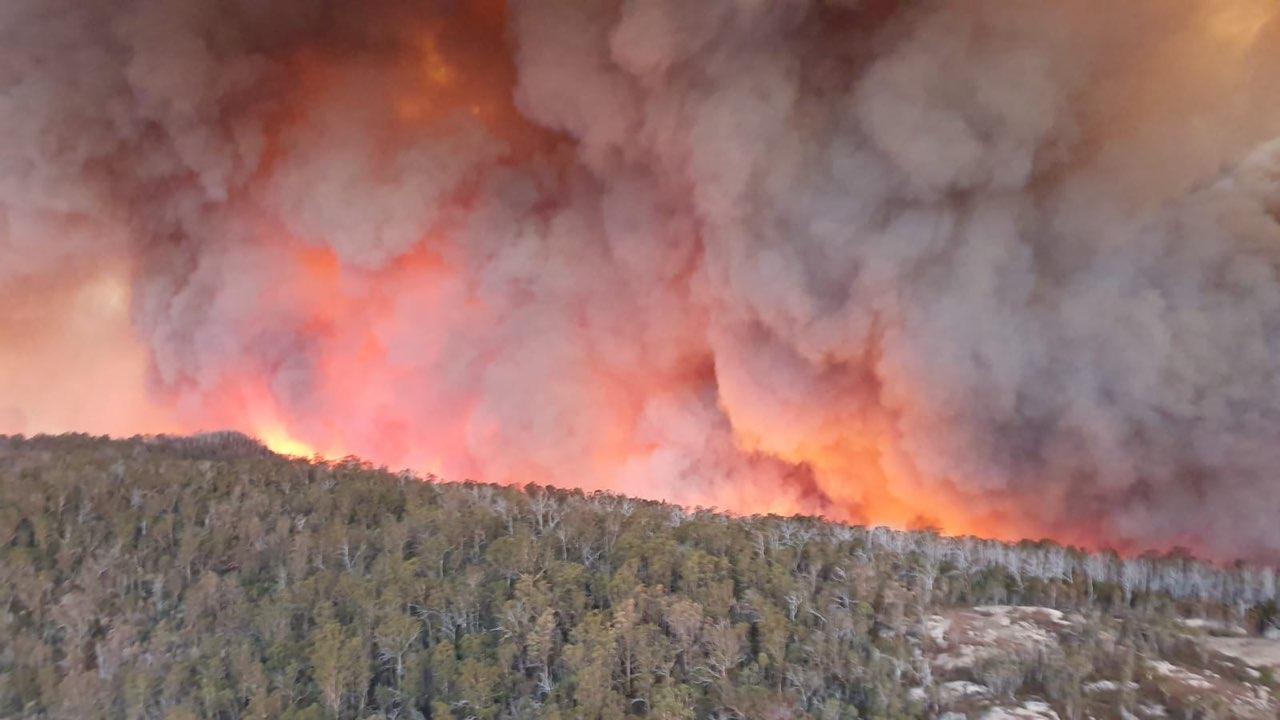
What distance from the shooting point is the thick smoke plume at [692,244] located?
13633 millimetres

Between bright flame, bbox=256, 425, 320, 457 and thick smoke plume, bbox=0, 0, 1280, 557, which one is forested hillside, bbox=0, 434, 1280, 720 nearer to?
thick smoke plume, bbox=0, 0, 1280, 557

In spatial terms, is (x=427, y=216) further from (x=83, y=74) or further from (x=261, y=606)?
(x=261, y=606)

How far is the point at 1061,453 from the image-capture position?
13.9 meters

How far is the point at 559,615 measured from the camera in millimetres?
7859

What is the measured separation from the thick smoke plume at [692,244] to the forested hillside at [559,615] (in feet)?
15.3

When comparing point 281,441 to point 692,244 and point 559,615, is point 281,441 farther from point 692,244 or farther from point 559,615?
point 559,615

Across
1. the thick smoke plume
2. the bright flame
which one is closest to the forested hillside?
the thick smoke plume

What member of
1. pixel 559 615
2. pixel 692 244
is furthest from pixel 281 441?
pixel 559 615

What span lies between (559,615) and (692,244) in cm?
1132

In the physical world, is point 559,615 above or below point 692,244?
below

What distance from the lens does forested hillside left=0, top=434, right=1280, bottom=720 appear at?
688cm

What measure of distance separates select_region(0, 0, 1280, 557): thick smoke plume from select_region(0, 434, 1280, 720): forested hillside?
466 cm

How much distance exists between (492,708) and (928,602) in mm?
4394

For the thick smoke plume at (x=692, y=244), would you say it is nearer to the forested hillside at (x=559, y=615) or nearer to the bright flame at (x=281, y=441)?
the bright flame at (x=281, y=441)
